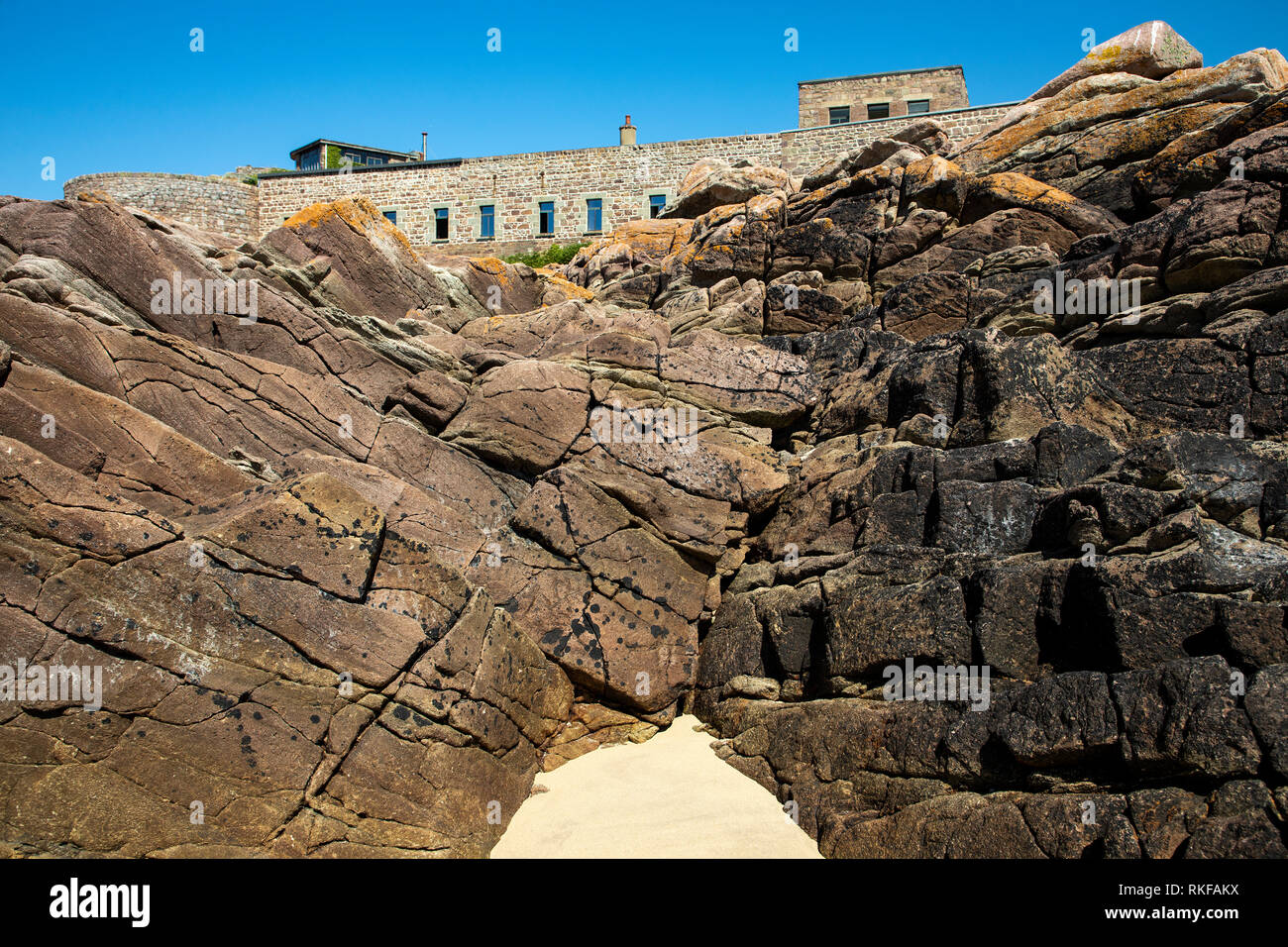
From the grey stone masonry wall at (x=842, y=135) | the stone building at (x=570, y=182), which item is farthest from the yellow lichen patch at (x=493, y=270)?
the grey stone masonry wall at (x=842, y=135)

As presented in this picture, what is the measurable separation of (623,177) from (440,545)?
117 ft

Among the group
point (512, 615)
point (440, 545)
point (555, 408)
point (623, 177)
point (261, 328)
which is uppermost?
point (623, 177)

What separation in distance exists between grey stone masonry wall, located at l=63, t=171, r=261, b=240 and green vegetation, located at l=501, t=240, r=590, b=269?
47.1 ft

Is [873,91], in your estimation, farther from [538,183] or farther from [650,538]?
[650,538]

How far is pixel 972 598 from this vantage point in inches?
389

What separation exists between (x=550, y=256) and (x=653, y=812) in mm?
32473

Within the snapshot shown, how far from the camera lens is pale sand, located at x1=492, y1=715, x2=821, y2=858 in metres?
9.20

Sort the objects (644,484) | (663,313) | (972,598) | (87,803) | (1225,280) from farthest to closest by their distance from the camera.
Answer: (663,313) → (1225,280) → (644,484) → (972,598) → (87,803)

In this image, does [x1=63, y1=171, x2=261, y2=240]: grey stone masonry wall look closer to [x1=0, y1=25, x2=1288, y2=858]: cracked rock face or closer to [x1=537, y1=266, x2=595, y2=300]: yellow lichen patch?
[x1=537, y1=266, x2=595, y2=300]: yellow lichen patch

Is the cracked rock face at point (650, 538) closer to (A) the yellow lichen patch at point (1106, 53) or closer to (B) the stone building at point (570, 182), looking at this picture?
(A) the yellow lichen patch at point (1106, 53)

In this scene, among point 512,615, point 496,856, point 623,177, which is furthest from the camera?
point 623,177

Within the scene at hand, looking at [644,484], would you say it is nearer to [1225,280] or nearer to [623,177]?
[1225,280]

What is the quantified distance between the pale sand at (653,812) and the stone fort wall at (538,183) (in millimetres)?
34879
